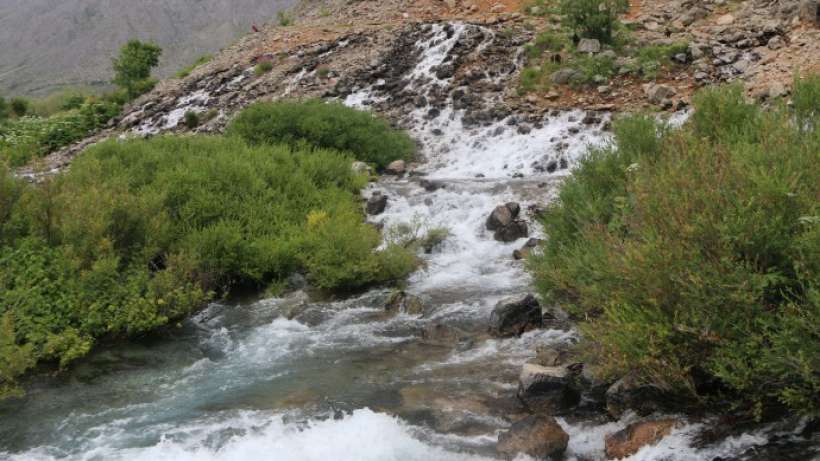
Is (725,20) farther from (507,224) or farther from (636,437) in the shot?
(636,437)

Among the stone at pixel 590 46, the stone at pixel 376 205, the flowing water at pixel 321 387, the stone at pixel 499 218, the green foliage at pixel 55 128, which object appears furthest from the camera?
the green foliage at pixel 55 128

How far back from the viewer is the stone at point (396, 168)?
16531 millimetres

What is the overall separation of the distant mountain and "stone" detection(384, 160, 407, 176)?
7752cm

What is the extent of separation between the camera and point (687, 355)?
16.8ft

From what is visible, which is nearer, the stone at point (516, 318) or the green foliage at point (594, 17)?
the stone at point (516, 318)

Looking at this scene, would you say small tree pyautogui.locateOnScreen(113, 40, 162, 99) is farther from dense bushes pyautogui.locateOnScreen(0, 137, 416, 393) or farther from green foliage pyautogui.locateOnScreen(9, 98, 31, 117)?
dense bushes pyautogui.locateOnScreen(0, 137, 416, 393)

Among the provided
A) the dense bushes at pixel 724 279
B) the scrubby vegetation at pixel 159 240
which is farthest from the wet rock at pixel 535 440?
the scrubby vegetation at pixel 159 240

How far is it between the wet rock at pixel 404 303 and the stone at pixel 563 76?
9.63m

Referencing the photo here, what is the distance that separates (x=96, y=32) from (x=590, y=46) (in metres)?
113

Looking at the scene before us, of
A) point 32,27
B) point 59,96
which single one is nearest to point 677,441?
point 59,96

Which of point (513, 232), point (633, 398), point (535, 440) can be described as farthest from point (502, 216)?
point (535, 440)

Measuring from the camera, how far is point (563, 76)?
17547 mm

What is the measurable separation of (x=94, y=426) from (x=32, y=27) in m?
142

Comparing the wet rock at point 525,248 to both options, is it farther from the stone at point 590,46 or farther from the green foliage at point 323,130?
the stone at point 590,46
